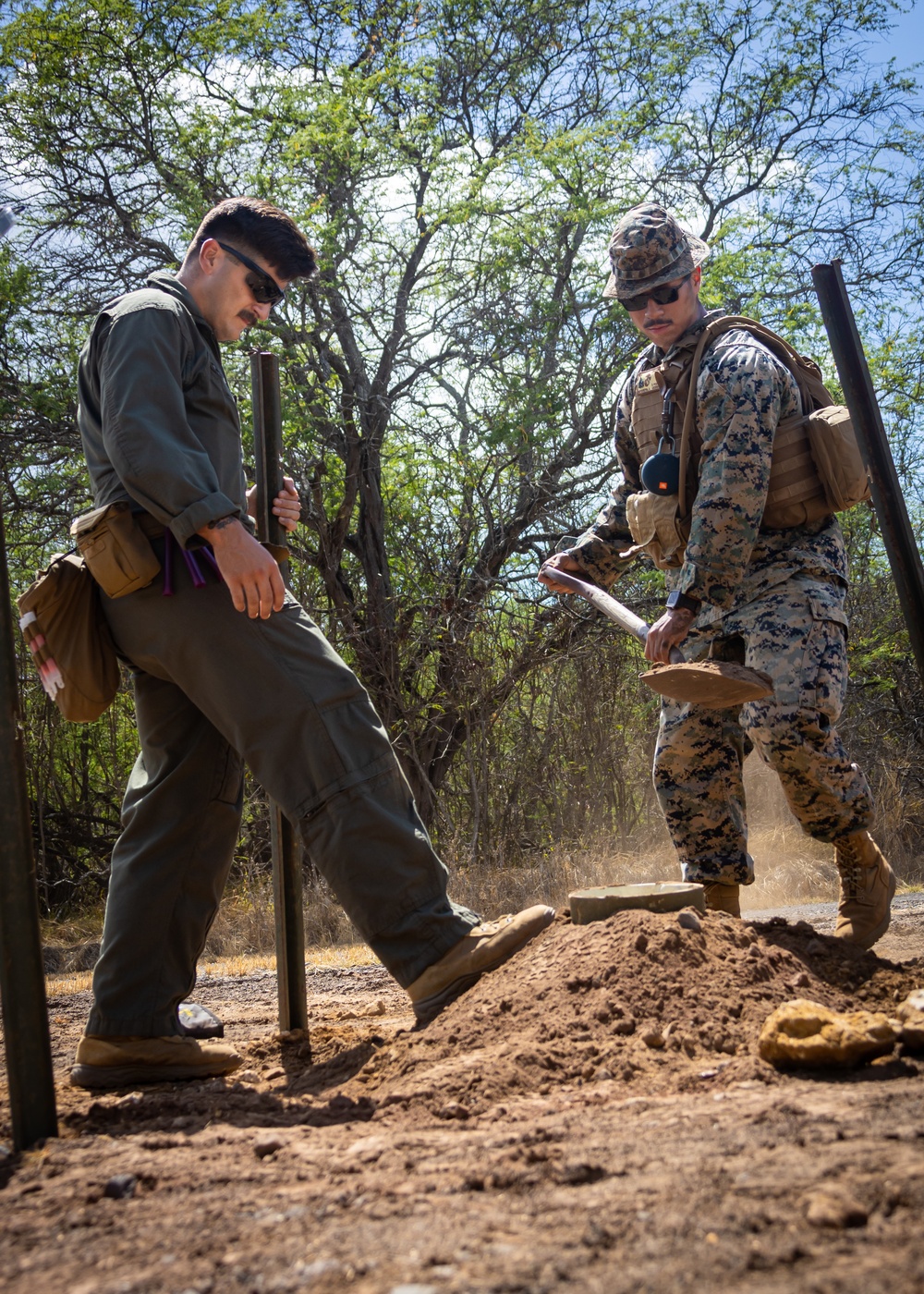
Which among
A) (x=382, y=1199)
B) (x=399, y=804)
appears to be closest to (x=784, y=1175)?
(x=382, y=1199)

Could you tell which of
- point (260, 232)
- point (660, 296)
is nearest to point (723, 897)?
point (660, 296)

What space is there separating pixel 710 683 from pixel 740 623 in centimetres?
51

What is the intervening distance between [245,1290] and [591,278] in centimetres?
892

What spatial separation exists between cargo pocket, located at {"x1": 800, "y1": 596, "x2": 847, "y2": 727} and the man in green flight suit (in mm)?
1114

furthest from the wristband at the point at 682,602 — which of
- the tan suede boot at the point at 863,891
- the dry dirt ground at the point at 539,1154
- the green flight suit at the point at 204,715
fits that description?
the green flight suit at the point at 204,715

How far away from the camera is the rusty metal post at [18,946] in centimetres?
208

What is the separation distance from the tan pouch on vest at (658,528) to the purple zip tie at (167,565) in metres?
1.84

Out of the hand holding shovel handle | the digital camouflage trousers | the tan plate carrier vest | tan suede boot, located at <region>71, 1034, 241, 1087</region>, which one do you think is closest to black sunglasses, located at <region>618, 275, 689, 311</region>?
the tan plate carrier vest

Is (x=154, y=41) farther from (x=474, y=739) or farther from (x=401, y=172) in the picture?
(x=474, y=739)

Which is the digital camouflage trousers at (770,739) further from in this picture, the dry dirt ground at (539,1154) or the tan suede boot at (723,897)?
the dry dirt ground at (539,1154)

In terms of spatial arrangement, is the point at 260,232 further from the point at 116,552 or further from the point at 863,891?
the point at 863,891

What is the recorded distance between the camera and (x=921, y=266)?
10.6 m

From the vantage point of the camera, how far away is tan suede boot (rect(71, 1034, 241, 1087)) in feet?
9.33

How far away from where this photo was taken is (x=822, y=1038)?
2113 millimetres
